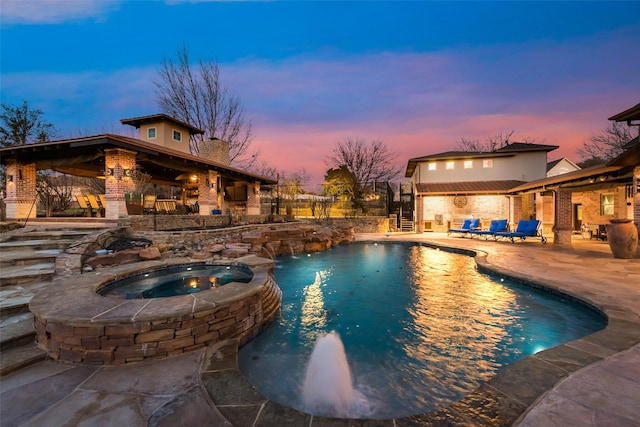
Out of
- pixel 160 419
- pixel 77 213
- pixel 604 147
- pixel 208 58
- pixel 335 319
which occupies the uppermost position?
pixel 208 58

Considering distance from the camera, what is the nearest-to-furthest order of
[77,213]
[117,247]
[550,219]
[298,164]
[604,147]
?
[117,247] < [77,213] < [550,219] < [604,147] < [298,164]

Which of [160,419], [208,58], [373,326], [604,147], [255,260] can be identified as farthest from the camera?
[604,147]

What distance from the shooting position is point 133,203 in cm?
945

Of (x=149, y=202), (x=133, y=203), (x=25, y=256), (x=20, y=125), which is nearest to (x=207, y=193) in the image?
(x=149, y=202)

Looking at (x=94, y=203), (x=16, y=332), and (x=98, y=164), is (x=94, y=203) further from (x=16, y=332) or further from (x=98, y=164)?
(x=16, y=332)

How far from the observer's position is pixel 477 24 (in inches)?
599

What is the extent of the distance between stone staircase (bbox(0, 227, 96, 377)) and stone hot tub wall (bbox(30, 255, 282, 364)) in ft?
0.59

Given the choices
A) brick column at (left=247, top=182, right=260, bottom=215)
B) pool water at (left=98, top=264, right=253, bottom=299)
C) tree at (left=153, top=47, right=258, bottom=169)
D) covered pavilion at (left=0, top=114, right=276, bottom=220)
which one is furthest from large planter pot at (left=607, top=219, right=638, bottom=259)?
tree at (left=153, top=47, right=258, bottom=169)

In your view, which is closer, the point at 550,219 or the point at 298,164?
the point at 550,219

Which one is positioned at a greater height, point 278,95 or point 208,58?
point 208,58

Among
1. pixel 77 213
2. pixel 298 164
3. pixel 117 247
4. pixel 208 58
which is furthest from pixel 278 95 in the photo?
pixel 117 247

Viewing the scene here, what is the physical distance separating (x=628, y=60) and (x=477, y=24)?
8.50m

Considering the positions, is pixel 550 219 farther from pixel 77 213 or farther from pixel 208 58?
pixel 208 58

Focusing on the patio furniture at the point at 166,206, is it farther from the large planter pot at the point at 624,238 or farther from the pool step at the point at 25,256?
Answer: the large planter pot at the point at 624,238
